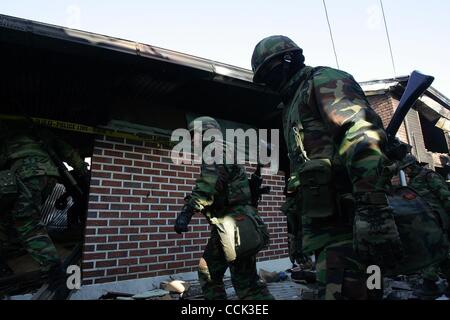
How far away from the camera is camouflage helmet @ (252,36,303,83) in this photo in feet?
6.33

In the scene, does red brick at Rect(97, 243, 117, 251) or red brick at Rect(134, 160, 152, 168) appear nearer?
red brick at Rect(97, 243, 117, 251)

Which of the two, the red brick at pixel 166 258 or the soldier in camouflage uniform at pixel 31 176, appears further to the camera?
the red brick at pixel 166 258

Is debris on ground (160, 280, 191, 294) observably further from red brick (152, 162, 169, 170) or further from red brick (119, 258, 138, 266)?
red brick (152, 162, 169, 170)

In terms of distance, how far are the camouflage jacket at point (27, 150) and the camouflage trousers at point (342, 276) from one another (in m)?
2.68

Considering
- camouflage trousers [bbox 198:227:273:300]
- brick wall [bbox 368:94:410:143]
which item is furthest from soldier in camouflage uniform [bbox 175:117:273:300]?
brick wall [bbox 368:94:410:143]

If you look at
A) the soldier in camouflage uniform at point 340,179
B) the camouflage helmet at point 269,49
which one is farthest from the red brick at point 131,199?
the soldier in camouflage uniform at point 340,179

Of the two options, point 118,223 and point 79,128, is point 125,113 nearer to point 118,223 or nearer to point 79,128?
point 79,128

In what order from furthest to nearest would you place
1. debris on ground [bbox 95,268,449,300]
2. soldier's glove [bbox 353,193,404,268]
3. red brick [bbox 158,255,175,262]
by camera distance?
red brick [bbox 158,255,175,262] → debris on ground [bbox 95,268,449,300] → soldier's glove [bbox 353,193,404,268]

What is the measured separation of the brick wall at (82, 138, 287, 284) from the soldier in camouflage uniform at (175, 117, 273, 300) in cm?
106

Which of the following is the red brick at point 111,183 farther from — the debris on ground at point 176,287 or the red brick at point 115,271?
the debris on ground at point 176,287

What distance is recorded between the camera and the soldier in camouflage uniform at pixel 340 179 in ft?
3.92

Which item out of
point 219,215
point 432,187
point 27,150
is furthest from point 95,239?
point 432,187
